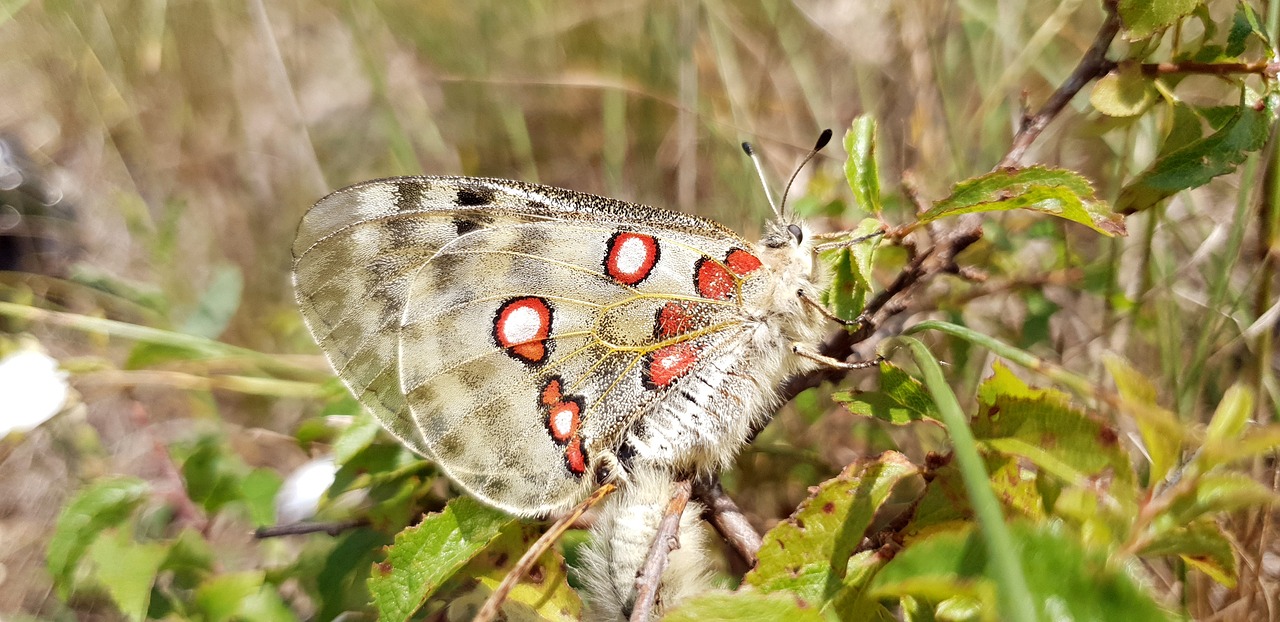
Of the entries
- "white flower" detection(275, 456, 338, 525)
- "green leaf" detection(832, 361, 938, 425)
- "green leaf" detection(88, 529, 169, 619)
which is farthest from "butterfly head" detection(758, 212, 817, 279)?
"green leaf" detection(88, 529, 169, 619)

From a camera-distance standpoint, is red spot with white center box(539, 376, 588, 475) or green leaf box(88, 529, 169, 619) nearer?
red spot with white center box(539, 376, 588, 475)

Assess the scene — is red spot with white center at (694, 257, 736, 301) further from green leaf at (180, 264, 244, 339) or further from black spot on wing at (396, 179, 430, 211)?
green leaf at (180, 264, 244, 339)

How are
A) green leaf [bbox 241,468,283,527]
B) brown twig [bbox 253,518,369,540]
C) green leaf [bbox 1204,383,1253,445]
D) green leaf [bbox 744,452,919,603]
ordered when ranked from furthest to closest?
green leaf [bbox 241,468,283,527] → brown twig [bbox 253,518,369,540] → green leaf [bbox 744,452,919,603] → green leaf [bbox 1204,383,1253,445]

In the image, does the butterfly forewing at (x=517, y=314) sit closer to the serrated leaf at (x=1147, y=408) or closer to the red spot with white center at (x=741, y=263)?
the red spot with white center at (x=741, y=263)

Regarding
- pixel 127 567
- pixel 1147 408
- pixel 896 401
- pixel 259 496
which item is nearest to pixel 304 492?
pixel 259 496

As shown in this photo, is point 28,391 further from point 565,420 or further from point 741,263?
point 741,263

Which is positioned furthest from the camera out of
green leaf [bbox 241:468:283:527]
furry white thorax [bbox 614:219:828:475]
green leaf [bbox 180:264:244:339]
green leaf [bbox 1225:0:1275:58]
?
green leaf [bbox 180:264:244:339]
